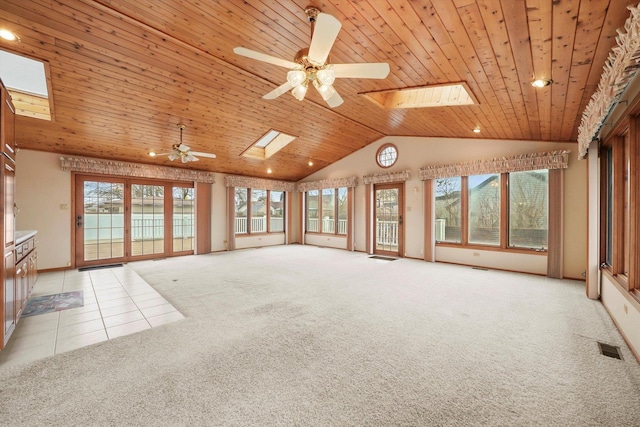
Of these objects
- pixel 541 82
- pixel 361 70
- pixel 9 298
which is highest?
pixel 541 82

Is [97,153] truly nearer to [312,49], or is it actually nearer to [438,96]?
[312,49]

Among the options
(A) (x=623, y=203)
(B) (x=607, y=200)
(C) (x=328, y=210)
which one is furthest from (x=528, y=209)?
(C) (x=328, y=210)

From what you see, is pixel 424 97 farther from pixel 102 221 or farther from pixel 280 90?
pixel 102 221

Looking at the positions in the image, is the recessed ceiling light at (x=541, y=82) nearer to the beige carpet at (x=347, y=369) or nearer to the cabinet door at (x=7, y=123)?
the beige carpet at (x=347, y=369)

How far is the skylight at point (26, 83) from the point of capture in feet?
11.6

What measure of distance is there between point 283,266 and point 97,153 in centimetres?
472

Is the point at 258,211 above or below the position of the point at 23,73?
below

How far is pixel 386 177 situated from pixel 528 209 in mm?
3183

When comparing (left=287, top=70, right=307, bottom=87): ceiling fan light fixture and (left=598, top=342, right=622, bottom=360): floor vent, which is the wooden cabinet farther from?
(left=598, top=342, right=622, bottom=360): floor vent

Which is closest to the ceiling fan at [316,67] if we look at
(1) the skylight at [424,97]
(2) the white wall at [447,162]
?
(1) the skylight at [424,97]

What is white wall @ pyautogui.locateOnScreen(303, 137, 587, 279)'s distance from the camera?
4.84m

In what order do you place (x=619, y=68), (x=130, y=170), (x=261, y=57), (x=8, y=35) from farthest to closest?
(x=130, y=170) < (x=8, y=35) < (x=261, y=57) < (x=619, y=68)

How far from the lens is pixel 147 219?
Answer: 6.87m

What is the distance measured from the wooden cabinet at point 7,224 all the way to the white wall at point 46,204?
3460mm
